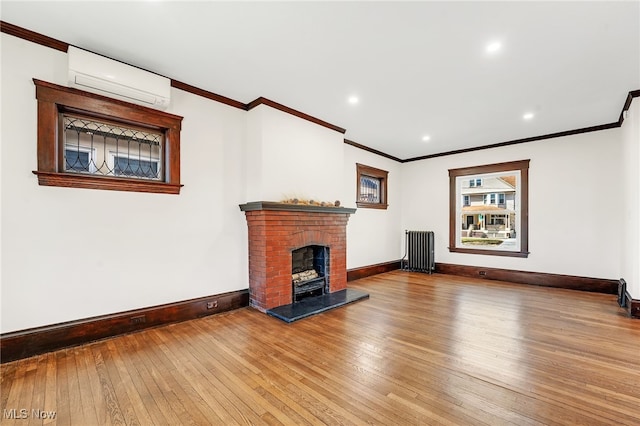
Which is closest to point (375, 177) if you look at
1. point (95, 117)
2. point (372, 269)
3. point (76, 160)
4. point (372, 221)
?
point (372, 221)

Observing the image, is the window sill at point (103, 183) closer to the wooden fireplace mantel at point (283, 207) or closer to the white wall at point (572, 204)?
the wooden fireplace mantel at point (283, 207)

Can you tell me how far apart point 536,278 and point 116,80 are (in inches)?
275

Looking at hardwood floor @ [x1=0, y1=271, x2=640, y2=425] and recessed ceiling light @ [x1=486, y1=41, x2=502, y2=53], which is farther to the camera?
recessed ceiling light @ [x1=486, y1=41, x2=502, y2=53]

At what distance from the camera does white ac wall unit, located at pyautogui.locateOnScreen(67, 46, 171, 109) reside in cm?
251

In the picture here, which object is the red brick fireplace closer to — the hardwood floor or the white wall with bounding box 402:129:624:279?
the hardwood floor

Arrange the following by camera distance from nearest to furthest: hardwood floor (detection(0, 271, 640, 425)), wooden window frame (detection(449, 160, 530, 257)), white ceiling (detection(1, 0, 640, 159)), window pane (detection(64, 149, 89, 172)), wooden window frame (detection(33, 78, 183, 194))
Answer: hardwood floor (detection(0, 271, 640, 425)) → white ceiling (detection(1, 0, 640, 159)) → wooden window frame (detection(33, 78, 183, 194)) → window pane (detection(64, 149, 89, 172)) → wooden window frame (detection(449, 160, 530, 257))

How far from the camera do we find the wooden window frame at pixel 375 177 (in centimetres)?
578

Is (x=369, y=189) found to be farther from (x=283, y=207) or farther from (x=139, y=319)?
(x=139, y=319)

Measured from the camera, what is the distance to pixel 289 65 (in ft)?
9.55

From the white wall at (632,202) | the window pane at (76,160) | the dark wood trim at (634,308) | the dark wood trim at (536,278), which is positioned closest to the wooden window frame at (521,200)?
the dark wood trim at (536,278)

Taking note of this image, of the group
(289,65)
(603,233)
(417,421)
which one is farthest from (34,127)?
(603,233)

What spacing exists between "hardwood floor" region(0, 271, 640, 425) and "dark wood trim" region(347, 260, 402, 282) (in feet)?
6.65

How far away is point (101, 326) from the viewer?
2.68 metres

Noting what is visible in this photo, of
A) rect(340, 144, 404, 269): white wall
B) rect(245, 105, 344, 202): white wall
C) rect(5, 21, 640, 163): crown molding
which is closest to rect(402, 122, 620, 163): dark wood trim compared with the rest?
rect(5, 21, 640, 163): crown molding
